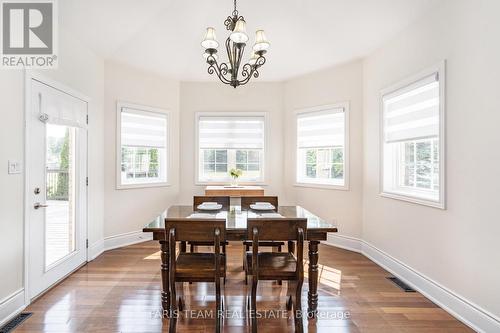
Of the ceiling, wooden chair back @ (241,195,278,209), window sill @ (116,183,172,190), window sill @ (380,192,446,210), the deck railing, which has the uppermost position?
the ceiling

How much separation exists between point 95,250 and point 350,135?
13.4ft

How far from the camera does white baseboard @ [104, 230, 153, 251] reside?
4141 mm

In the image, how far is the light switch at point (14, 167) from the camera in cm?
239

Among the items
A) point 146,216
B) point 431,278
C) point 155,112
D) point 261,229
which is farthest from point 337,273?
point 155,112

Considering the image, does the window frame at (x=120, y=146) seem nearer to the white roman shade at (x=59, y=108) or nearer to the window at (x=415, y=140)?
the white roman shade at (x=59, y=108)

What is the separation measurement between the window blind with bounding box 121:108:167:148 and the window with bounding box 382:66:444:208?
351cm

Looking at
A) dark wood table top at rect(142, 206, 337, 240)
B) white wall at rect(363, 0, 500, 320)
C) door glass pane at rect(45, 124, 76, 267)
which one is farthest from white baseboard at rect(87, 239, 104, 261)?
white wall at rect(363, 0, 500, 320)

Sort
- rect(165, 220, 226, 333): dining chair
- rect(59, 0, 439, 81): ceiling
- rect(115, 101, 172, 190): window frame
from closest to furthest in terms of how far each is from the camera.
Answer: rect(165, 220, 226, 333): dining chair, rect(59, 0, 439, 81): ceiling, rect(115, 101, 172, 190): window frame

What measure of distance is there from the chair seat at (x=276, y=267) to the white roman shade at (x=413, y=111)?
6.43 ft

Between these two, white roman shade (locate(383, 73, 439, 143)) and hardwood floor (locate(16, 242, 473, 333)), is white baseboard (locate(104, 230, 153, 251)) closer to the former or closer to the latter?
hardwood floor (locate(16, 242, 473, 333))

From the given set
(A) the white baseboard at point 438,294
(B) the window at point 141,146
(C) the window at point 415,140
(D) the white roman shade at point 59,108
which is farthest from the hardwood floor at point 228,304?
(D) the white roman shade at point 59,108

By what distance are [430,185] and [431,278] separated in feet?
3.12

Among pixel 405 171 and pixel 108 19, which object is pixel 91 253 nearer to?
pixel 108 19

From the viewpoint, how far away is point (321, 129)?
4.57m
